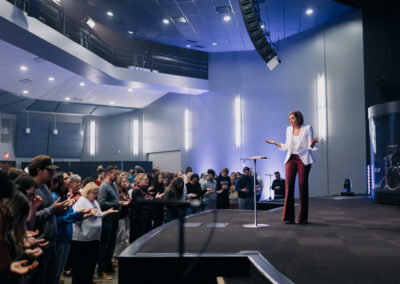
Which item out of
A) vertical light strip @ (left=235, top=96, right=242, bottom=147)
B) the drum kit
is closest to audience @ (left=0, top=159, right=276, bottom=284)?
the drum kit

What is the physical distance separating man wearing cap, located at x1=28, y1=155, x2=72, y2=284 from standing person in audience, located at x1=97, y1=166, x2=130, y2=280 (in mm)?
1822

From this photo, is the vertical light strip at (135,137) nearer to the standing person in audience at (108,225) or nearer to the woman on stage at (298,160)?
the standing person in audience at (108,225)

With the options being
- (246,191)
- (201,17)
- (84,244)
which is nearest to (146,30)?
(201,17)

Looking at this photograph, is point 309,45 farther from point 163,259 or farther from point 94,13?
point 163,259

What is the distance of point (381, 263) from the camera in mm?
2643

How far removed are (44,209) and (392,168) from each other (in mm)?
7019

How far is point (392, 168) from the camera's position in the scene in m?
7.52

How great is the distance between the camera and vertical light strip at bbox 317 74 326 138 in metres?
11.0

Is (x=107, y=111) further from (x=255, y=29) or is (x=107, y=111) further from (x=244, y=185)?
(x=244, y=185)

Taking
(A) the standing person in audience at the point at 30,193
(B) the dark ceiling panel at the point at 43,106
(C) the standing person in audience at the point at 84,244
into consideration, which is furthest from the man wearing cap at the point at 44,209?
(B) the dark ceiling panel at the point at 43,106

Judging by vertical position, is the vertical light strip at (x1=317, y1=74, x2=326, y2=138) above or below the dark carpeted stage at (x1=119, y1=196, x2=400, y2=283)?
above

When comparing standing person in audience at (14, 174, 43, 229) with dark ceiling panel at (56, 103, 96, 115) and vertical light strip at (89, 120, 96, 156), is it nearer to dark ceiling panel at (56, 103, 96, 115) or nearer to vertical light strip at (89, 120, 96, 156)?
dark ceiling panel at (56, 103, 96, 115)

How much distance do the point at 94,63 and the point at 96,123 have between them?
8.52 meters

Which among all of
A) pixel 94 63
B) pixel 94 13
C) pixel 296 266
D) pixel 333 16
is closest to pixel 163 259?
pixel 296 266
